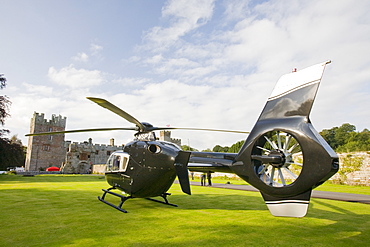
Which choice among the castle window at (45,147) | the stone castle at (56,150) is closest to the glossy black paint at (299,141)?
the stone castle at (56,150)

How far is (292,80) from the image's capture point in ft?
17.1

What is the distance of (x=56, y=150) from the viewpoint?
2295 inches

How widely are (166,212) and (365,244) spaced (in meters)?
5.38

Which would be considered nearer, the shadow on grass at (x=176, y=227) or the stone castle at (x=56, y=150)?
the shadow on grass at (x=176, y=227)

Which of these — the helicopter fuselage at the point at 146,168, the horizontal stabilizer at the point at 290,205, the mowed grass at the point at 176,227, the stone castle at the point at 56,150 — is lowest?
the mowed grass at the point at 176,227

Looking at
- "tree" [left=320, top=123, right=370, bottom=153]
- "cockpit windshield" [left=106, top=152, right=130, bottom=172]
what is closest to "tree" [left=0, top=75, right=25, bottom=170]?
"cockpit windshield" [left=106, top=152, right=130, bottom=172]

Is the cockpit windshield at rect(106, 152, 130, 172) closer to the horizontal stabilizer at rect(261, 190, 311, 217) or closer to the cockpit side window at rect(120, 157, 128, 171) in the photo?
the cockpit side window at rect(120, 157, 128, 171)

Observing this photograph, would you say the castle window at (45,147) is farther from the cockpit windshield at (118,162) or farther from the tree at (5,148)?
the cockpit windshield at (118,162)

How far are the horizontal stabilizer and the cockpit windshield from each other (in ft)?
17.5

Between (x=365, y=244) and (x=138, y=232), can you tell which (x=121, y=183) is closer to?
(x=138, y=232)

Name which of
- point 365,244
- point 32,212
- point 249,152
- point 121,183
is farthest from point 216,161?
point 32,212

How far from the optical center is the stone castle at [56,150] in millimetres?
51681

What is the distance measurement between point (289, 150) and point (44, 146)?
62.6 meters

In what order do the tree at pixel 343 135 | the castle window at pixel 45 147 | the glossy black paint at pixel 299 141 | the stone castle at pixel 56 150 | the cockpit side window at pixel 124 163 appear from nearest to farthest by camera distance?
the glossy black paint at pixel 299 141 → the cockpit side window at pixel 124 163 → the stone castle at pixel 56 150 → the castle window at pixel 45 147 → the tree at pixel 343 135
